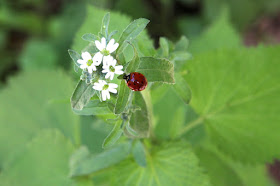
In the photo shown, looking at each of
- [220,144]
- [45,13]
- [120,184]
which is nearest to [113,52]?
[120,184]

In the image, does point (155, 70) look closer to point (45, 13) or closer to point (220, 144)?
point (220, 144)

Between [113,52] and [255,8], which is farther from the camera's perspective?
[255,8]

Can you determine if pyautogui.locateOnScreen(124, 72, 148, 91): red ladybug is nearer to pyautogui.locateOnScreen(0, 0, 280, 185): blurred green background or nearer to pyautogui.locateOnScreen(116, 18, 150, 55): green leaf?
pyautogui.locateOnScreen(116, 18, 150, 55): green leaf

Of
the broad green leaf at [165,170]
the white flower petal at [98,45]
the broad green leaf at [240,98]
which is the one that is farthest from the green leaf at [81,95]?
the broad green leaf at [240,98]

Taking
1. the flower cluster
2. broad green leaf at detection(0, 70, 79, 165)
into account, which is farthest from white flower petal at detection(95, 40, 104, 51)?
broad green leaf at detection(0, 70, 79, 165)

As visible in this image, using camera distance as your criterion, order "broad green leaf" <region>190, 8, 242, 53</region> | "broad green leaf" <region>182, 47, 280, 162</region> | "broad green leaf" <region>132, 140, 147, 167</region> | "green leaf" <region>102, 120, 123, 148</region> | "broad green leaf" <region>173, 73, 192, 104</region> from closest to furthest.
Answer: "green leaf" <region>102, 120, 123, 148</region>, "broad green leaf" <region>173, 73, 192, 104</region>, "broad green leaf" <region>132, 140, 147, 167</region>, "broad green leaf" <region>182, 47, 280, 162</region>, "broad green leaf" <region>190, 8, 242, 53</region>
